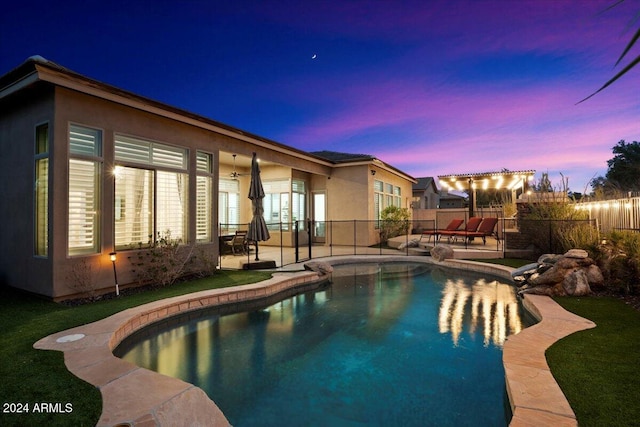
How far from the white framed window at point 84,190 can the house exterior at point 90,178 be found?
0.02 meters

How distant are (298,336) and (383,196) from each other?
1301 centimetres

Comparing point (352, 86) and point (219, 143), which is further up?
point (352, 86)

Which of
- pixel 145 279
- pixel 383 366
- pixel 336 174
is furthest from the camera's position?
pixel 336 174

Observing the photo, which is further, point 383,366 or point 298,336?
point 298,336

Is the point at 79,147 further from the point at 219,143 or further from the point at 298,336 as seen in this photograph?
the point at 298,336

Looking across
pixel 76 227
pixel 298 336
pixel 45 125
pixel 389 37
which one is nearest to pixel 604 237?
pixel 298 336

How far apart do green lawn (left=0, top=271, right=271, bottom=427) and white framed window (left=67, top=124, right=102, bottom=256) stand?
1.18 metres

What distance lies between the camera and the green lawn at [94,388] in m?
2.75

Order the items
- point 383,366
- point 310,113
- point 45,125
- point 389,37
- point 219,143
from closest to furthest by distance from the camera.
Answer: point 383,366
point 45,125
point 219,143
point 389,37
point 310,113

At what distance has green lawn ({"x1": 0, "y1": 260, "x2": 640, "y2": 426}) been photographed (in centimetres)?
275

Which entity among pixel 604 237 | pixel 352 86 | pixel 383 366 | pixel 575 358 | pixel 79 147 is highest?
pixel 352 86

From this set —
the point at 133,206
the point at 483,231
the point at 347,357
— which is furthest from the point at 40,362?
the point at 483,231

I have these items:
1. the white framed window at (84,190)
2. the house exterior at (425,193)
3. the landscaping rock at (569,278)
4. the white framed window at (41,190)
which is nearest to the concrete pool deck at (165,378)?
the landscaping rock at (569,278)

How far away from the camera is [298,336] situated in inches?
219
